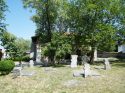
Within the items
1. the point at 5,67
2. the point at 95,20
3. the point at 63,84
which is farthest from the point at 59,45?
the point at 63,84

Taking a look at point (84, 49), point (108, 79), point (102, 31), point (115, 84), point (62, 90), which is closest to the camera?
point (62, 90)

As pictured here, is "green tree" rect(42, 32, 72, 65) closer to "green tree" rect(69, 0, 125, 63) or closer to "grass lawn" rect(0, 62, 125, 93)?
"green tree" rect(69, 0, 125, 63)

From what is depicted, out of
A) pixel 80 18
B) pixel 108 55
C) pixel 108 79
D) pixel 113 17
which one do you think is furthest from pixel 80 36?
pixel 108 55

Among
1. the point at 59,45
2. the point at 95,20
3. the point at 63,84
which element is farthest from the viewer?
the point at 95,20

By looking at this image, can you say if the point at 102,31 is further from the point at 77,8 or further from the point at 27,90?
the point at 27,90

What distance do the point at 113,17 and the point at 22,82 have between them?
1919 centimetres

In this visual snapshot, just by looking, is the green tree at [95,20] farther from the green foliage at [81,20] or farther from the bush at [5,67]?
the bush at [5,67]

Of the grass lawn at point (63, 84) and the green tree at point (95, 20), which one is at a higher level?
the green tree at point (95, 20)

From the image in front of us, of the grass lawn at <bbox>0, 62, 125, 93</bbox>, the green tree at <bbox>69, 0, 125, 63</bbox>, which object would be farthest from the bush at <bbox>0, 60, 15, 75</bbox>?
the green tree at <bbox>69, 0, 125, 63</bbox>

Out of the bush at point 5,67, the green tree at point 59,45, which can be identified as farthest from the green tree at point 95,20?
the bush at point 5,67

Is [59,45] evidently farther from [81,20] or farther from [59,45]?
[81,20]

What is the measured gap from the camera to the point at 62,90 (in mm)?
16672

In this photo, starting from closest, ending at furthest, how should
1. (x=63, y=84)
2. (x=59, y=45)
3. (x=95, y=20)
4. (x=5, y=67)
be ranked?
1. (x=63, y=84)
2. (x=5, y=67)
3. (x=59, y=45)
4. (x=95, y=20)

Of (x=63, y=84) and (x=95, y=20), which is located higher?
(x=95, y=20)
